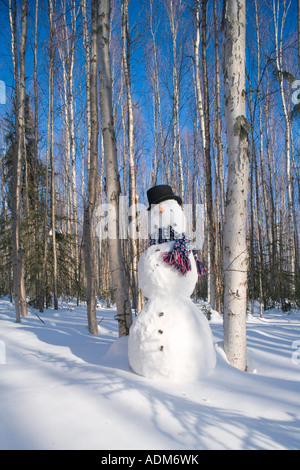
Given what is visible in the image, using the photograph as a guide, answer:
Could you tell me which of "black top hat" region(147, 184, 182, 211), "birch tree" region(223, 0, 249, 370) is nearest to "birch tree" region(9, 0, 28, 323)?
"black top hat" region(147, 184, 182, 211)

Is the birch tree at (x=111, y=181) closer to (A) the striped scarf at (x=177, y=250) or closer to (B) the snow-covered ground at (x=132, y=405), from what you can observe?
(B) the snow-covered ground at (x=132, y=405)

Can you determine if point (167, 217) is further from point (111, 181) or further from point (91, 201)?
point (91, 201)

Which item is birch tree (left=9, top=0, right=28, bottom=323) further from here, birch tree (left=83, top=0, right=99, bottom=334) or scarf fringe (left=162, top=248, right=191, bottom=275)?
scarf fringe (left=162, top=248, right=191, bottom=275)

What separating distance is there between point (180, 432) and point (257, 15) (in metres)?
14.7

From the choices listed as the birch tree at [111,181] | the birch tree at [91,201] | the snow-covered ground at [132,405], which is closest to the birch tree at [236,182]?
the snow-covered ground at [132,405]

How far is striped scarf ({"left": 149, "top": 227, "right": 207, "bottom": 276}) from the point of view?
2.62m

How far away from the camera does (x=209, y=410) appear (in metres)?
1.99

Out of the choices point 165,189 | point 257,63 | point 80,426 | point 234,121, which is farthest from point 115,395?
point 257,63

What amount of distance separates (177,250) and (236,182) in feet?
3.80

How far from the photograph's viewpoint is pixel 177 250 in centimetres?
264

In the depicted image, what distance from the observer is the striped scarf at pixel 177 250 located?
2.62 metres

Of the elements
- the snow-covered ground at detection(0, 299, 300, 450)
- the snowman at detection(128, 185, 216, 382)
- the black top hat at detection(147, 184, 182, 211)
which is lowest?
the snow-covered ground at detection(0, 299, 300, 450)

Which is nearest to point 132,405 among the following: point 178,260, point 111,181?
point 178,260

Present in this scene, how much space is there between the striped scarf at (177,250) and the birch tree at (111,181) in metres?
0.86
